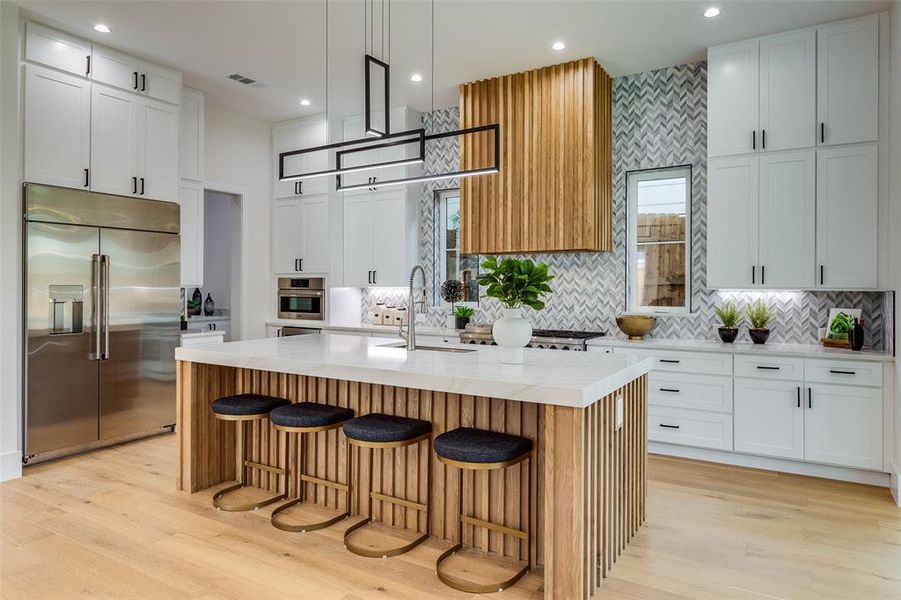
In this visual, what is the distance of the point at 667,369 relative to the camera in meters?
4.35

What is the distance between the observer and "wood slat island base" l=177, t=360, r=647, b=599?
88.4 inches

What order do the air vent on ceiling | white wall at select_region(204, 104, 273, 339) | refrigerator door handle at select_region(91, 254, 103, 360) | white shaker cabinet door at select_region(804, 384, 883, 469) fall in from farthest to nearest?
white wall at select_region(204, 104, 273, 339) → the air vent on ceiling → refrigerator door handle at select_region(91, 254, 103, 360) → white shaker cabinet door at select_region(804, 384, 883, 469)

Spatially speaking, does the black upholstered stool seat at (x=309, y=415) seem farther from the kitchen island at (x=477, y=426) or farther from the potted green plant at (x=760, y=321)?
the potted green plant at (x=760, y=321)

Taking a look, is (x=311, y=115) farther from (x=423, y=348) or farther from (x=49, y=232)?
(x=423, y=348)

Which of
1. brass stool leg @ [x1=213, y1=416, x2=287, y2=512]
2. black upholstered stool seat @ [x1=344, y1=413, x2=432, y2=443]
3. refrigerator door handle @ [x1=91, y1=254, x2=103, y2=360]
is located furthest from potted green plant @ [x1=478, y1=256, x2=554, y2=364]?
refrigerator door handle @ [x1=91, y1=254, x2=103, y2=360]

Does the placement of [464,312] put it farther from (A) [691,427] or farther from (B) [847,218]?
(B) [847,218]

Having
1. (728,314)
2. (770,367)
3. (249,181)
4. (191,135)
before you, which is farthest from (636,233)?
(191,135)

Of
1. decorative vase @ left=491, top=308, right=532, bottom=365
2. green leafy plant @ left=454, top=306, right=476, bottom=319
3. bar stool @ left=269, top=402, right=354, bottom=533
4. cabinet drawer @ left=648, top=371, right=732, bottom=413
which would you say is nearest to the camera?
decorative vase @ left=491, top=308, right=532, bottom=365

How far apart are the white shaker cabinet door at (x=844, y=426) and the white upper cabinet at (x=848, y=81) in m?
1.76

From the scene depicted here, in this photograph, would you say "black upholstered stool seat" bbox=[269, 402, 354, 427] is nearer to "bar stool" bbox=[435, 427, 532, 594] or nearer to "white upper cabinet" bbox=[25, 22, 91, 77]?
"bar stool" bbox=[435, 427, 532, 594]

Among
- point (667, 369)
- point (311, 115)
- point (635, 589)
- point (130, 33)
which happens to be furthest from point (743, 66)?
point (130, 33)

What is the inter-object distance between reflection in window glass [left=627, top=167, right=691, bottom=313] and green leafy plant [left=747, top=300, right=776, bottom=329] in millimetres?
515

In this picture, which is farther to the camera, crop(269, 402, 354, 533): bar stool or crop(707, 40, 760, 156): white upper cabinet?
crop(707, 40, 760, 156): white upper cabinet

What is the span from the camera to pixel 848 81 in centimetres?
390
